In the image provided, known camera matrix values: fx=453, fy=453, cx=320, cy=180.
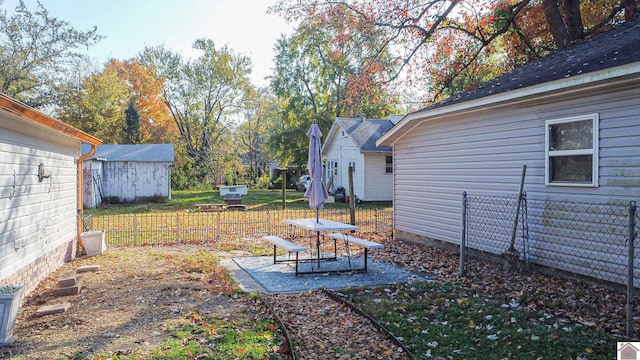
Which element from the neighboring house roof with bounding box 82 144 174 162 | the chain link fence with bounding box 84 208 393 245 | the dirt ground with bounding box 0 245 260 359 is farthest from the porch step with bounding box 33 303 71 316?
the neighboring house roof with bounding box 82 144 174 162

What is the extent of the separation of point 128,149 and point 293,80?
1746cm

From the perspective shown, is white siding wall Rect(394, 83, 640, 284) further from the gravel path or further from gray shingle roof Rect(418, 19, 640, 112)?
the gravel path

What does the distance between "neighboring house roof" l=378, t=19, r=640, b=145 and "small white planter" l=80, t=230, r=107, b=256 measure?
798 centimetres

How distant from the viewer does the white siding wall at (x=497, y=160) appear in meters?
6.43

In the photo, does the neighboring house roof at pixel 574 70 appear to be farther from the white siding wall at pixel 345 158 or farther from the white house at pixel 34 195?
the white siding wall at pixel 345 158

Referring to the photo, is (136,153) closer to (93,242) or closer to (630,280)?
(93,242)

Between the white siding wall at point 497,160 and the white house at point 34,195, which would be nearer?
the white house at point 34,195

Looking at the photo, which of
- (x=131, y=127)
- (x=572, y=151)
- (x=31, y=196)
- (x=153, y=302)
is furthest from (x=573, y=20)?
(x=131, y=127)

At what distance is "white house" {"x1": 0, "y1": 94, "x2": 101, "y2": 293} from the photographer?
6305 millimetres

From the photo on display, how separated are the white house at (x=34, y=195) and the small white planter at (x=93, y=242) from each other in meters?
0.27

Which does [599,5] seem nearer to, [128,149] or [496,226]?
[496,226]

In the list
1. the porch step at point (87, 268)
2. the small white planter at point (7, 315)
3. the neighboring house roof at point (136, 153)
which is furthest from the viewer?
the neighboring house roof at point (136, 153)

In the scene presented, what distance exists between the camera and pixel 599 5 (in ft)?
47.9

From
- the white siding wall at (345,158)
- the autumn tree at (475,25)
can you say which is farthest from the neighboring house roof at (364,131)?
the autumn tree at (475,25)
